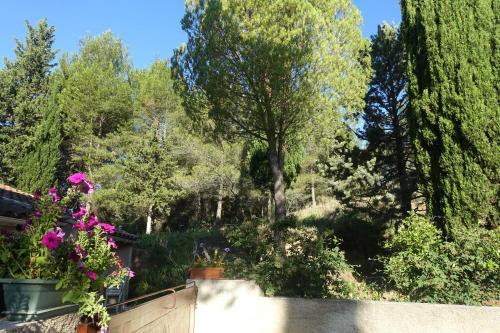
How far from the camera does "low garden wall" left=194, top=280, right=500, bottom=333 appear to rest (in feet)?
10.3

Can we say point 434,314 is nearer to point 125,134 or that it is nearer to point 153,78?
point 125,134

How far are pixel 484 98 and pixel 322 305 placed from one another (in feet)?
17.1

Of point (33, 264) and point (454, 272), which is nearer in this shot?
point (33, 264)

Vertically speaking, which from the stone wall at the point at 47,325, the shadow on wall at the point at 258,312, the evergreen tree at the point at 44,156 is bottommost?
the shadow on wall at the point at 258,312

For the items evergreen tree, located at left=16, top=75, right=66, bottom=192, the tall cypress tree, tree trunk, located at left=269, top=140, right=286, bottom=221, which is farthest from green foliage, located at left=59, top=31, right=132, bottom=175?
the tall cypress tree

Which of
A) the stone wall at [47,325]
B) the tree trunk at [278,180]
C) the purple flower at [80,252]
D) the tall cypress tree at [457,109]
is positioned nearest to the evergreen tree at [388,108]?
the tree trunk at [278,180]

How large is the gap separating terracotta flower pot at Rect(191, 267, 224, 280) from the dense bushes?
2.20 metres

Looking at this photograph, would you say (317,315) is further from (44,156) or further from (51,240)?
(44,156)

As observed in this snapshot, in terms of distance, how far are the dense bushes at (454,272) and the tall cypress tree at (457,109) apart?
133 centimetres

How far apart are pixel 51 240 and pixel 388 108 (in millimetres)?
13226

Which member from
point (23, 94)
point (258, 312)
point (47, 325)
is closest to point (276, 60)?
point (258, 312)

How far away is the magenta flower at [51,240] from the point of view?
1.58m

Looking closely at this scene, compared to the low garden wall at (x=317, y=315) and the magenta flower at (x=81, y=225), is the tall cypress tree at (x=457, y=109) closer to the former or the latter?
the low garden wall at (x=317, y=315)

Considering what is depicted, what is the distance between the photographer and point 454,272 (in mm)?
4430
